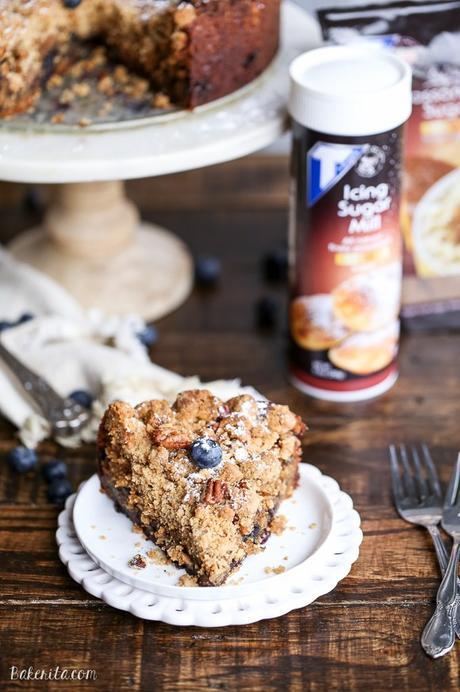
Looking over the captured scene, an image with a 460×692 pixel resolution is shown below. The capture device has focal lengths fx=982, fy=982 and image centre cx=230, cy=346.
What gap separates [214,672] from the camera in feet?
3.70

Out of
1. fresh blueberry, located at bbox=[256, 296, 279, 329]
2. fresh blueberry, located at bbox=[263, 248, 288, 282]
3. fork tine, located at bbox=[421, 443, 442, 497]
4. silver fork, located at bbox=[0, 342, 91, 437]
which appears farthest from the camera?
fresh blueberry, located at bbox=[263, 248, 288, 282]

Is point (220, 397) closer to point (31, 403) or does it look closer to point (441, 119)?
point (31, 403)

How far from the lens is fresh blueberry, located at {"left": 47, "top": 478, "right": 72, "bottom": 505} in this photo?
1374mm

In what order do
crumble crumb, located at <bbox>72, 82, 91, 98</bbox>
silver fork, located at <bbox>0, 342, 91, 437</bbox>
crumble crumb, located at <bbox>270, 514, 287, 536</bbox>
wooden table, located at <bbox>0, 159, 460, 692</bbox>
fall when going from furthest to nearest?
crumble crumb, located at <bbox>72, 82, 91, 98</bbox> < silver fork, located at <bbox>0, 342, 91, 437</bbox> < crumble crumb, located at <bbox>270, 514, 287, 536</bbox> < wooden table, located at <bbox>0, 159, 460, 692</bbox>

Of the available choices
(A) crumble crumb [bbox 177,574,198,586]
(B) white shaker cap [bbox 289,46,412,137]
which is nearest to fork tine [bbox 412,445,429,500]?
(A) crumble crumb [bbox 177,574,198,586]

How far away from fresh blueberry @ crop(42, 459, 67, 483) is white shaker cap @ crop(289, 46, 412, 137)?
603 mm

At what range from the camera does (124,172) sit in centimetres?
143

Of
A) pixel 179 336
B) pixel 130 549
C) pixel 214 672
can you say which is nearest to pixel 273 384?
pixel 179 336

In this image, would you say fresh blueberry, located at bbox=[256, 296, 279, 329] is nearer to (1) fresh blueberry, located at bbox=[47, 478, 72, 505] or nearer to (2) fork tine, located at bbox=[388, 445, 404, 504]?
(2) fork tine, located at bbox=[388, 445, 404, 504]

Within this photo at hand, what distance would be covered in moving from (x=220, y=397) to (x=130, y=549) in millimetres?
271

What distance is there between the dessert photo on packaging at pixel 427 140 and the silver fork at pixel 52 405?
609 millimetres

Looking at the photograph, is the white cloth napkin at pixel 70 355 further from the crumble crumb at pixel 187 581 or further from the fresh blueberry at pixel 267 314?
the crumble crumb at pixel 187 581

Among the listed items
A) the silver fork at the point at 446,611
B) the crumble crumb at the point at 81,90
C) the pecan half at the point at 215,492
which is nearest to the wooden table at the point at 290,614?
the silver fork at the point at 446,611

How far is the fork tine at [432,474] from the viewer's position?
1.35 m
